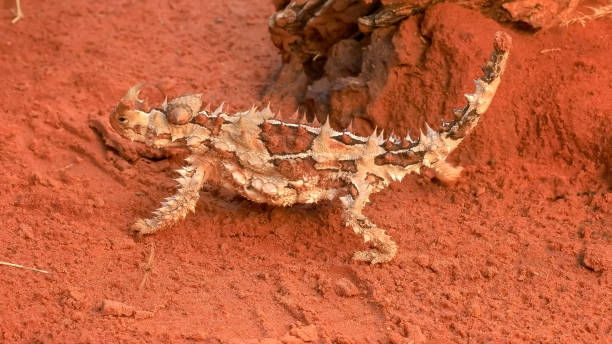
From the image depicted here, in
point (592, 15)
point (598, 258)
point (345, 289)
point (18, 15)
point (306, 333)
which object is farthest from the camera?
point (18, 15)

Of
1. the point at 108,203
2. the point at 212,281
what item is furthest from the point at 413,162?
the point at 108,203

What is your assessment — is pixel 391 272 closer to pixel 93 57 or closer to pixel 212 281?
pixel 212 281

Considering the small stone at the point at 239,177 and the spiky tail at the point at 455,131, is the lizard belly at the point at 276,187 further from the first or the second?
the spiky tail at the point at 455,131

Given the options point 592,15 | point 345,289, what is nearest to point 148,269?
point 345,289

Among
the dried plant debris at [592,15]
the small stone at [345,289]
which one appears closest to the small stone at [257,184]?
the small stone at [345,289]

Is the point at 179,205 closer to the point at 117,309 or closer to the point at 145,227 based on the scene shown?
the point at 145,227

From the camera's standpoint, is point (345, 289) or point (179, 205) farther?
point (179, 205)

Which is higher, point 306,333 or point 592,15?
point 592,15
